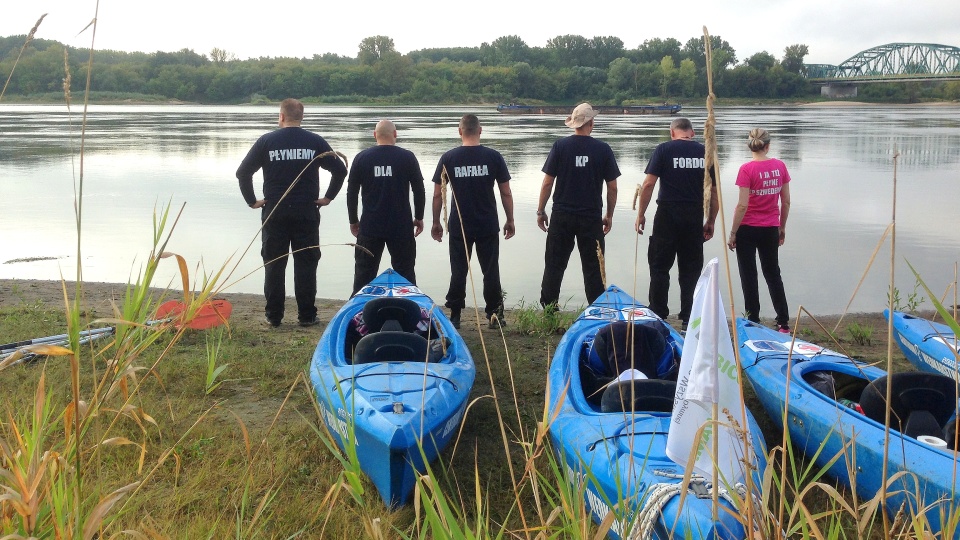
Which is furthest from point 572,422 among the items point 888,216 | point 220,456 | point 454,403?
point 888,216

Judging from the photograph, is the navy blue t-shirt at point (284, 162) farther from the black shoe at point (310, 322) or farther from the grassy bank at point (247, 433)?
the grassy bank at point (247, 433)

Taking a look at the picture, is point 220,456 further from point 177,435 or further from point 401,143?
point 401,143

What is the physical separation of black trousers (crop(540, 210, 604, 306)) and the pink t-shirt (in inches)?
45.8

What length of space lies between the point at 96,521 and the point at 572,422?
220 centimetres

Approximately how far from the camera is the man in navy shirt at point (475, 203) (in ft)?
20.1

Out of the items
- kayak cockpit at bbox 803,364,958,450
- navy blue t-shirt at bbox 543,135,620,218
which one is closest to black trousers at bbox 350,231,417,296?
navy blue t-shirt at bbox 543,135,620,218

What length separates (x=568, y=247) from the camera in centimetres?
639

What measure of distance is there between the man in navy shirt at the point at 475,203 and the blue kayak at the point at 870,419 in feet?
7.83

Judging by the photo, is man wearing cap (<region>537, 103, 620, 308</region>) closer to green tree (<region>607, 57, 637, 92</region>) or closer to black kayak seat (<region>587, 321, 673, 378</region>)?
black kayak seat (<region>587, 321, 673, 378</region>)

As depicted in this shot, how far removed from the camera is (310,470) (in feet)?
11.9

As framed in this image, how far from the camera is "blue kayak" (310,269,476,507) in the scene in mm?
3199

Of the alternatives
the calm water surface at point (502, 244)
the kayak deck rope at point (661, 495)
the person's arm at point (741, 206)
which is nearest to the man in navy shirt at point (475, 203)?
the calm water surface at point (502, 244)

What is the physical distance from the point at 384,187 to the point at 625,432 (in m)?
3.61

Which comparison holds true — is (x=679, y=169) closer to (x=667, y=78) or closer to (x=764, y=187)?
(x=764, y=187)
